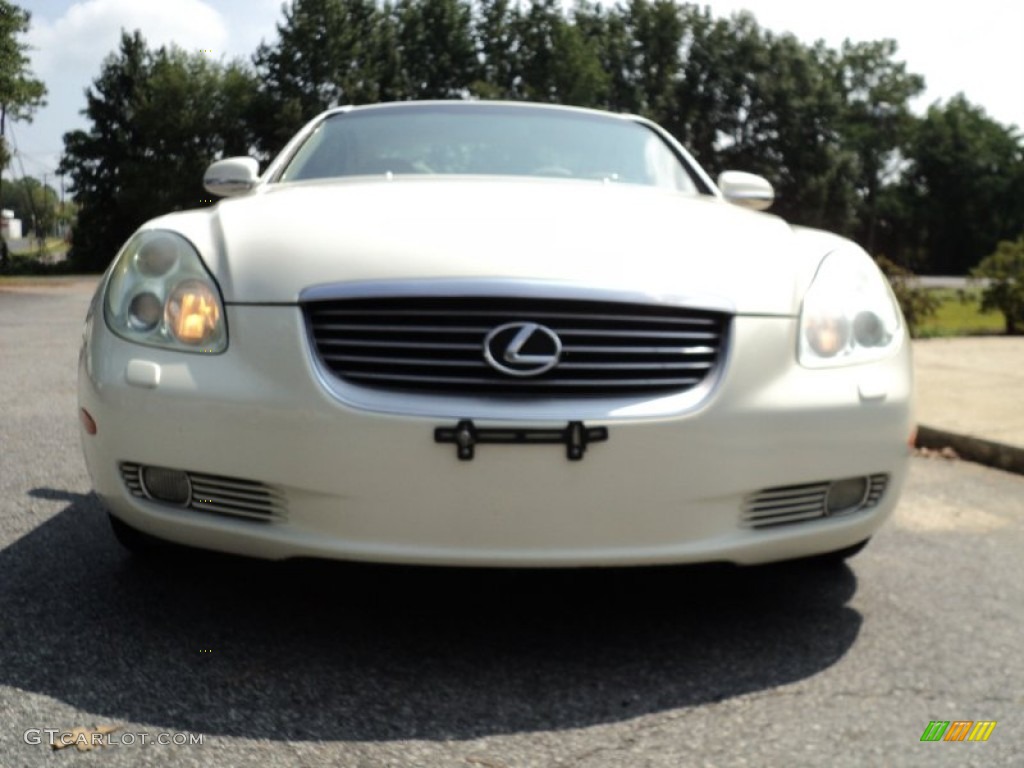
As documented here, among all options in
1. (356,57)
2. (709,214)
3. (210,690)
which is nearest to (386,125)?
(709,214)

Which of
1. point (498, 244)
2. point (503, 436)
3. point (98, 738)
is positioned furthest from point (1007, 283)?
point (98, 738)

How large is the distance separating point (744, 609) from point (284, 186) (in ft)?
5.94

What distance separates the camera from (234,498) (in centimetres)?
280

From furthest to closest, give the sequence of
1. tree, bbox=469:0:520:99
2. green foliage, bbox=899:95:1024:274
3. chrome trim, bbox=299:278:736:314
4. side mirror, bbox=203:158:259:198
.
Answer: green foliage, bbox=899:95:1024:274
tree, bbox=469:0:520:99
side mirror, bbox=203:158:259:198
chrome trim, bbox=299:278:736:314

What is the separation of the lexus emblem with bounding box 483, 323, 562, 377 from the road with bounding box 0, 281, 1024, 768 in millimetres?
545

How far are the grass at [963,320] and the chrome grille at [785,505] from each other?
10.4m

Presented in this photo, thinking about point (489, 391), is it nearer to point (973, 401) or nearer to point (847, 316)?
point (847, 316)

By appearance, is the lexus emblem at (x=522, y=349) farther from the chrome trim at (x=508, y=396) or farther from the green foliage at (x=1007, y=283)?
the green foliage at (x=1007, y=283)

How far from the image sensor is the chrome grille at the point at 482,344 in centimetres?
270

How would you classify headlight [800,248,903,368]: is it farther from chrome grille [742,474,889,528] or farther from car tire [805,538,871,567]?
car tire [805,538,871,567]

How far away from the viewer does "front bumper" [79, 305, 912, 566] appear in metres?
2.64

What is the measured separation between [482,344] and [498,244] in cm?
27

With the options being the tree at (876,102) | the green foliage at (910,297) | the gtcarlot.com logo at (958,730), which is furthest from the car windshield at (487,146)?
the tree at (876,102)

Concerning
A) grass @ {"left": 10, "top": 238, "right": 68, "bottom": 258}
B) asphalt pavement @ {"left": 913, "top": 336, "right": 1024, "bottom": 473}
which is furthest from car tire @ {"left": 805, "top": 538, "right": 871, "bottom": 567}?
grass @ {"left": 10, "top": 238, "right": 68, "bottom": 258}
